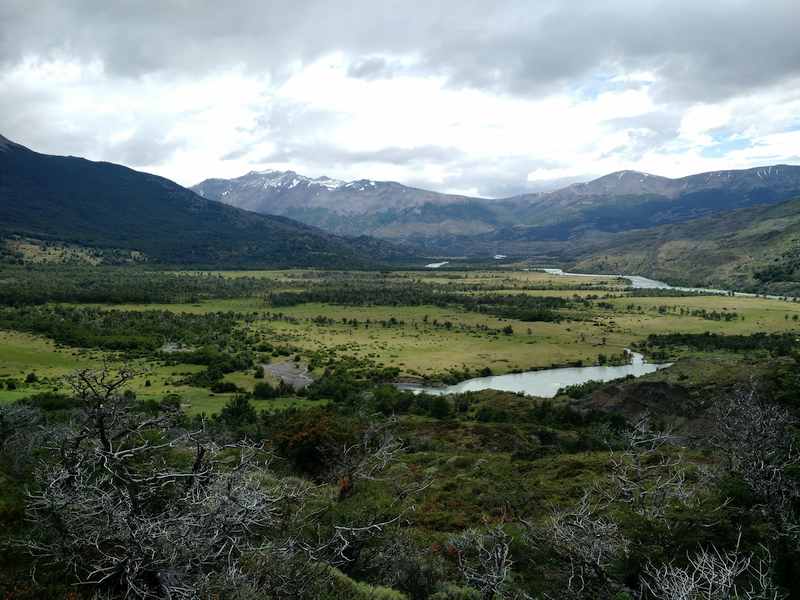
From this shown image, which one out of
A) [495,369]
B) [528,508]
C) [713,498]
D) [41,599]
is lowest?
[495,369]

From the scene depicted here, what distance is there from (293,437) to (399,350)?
2444 inches

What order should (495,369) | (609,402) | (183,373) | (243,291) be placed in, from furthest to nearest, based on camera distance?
(243,291) < (495,369) < (183,373) < (609,402)

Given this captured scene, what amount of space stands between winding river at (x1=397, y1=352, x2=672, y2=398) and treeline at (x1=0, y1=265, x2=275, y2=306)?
10142 centimetres

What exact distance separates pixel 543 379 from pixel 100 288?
13481cm

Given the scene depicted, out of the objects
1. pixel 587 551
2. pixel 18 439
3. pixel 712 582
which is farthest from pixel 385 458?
pixel 18 439

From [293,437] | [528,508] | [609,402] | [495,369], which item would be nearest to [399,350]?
[495,369]

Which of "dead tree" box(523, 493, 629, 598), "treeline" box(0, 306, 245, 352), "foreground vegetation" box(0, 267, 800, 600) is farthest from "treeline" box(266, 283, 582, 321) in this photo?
"dead tree" box(523, 493, 629, 598)

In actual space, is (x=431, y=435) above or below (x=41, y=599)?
below

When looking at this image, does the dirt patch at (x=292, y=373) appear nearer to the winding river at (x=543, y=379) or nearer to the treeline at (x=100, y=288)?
the winding river at (x=543, y=379)

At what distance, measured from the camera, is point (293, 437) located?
31000 millimetres

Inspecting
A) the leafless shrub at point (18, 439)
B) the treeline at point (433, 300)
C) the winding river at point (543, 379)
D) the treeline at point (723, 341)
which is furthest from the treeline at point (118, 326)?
the treeline at point (723, 341)

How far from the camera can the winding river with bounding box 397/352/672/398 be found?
2827 inches

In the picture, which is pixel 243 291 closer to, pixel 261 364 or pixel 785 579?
pixel 261 364

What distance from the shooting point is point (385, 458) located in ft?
54.9
